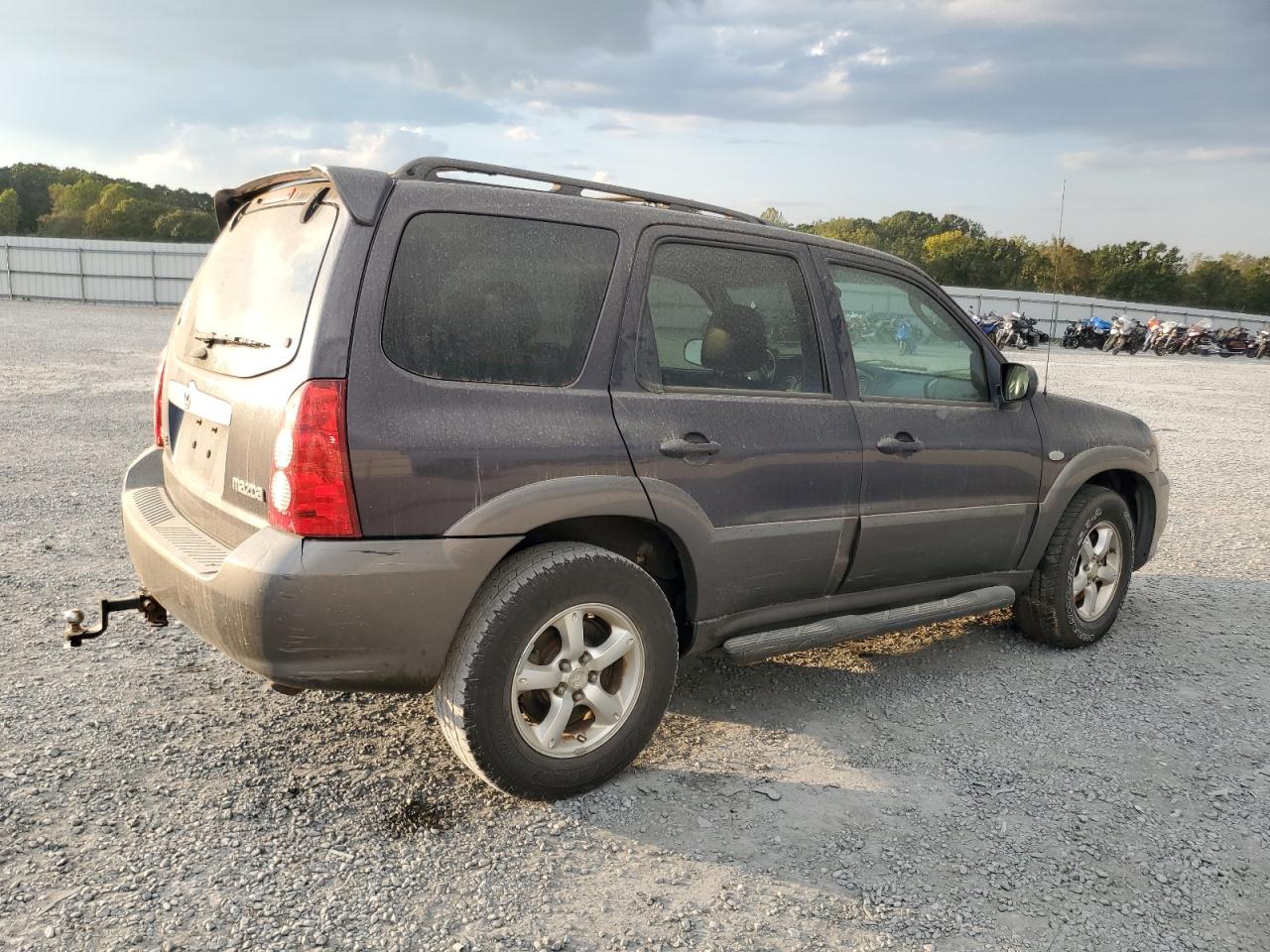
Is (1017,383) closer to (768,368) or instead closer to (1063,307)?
(768,368)

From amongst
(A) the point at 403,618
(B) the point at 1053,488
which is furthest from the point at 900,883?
(B) the point at 1053,488

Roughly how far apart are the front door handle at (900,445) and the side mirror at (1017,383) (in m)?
0.60

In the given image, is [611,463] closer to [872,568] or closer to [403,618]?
[403,618]

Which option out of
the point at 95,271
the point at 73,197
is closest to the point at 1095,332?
the point at 95,271

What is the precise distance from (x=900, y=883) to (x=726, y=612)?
105 centimetres

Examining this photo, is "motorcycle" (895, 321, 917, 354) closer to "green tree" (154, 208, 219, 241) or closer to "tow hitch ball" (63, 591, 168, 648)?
"tow hitch ball" (63, 591, 168, 648)

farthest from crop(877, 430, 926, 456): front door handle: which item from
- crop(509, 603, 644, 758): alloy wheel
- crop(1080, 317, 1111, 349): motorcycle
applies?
crop(1080, 317, 1111, 349): motorcycle

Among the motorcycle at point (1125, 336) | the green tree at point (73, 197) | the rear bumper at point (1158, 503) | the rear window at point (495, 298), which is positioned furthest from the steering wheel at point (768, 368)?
the green tree at point (73, 197)

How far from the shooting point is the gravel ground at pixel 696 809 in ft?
8.36

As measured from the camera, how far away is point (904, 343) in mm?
4094

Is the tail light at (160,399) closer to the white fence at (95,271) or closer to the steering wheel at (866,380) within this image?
A: the steering wheel at (866,380)

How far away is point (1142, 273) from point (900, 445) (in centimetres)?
6577

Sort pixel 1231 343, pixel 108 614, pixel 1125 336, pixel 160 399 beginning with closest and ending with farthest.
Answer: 1. pixel 108 614
2. pixel 160 399
3. pixel 1125 336
4. pixel 1231 343

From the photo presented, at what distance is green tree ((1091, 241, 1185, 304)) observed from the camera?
59.9 m
